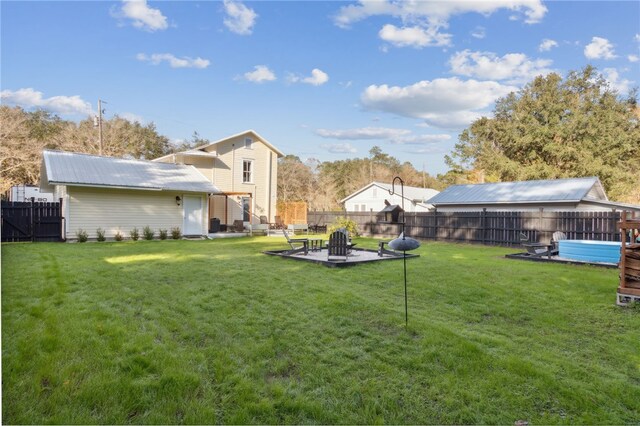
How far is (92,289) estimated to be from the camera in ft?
20.1

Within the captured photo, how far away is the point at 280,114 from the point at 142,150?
23438 mm

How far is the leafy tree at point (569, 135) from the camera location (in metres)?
29.5

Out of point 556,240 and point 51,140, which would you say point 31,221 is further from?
point 51,140

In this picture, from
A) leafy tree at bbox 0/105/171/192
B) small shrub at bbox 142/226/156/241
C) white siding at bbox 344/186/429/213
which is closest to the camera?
small shrub at bbox 142/226/156/241

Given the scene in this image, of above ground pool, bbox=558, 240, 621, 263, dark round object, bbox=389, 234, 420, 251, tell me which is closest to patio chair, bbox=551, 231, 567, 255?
above ground pool, bbox=558, 240, 621, 263

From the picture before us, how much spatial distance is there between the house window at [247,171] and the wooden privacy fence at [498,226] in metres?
7.78

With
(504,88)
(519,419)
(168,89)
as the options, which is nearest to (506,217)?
(519,419)

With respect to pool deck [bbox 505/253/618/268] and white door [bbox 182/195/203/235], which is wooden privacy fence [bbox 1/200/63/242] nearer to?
white door [bbox 182/195/203/235]

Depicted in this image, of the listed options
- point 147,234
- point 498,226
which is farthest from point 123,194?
point 498,226

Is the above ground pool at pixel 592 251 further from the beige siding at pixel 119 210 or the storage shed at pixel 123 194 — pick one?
the beige siding at pixel 119 210

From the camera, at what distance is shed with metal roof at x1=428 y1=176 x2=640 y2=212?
19250 millimetres

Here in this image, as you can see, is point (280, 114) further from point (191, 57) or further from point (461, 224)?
point (461, 224)

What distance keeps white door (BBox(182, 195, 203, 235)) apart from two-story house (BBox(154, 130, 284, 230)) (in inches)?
105

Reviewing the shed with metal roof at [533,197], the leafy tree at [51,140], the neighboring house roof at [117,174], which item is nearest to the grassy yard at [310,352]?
A: the neighboring house roof at [117,174]
